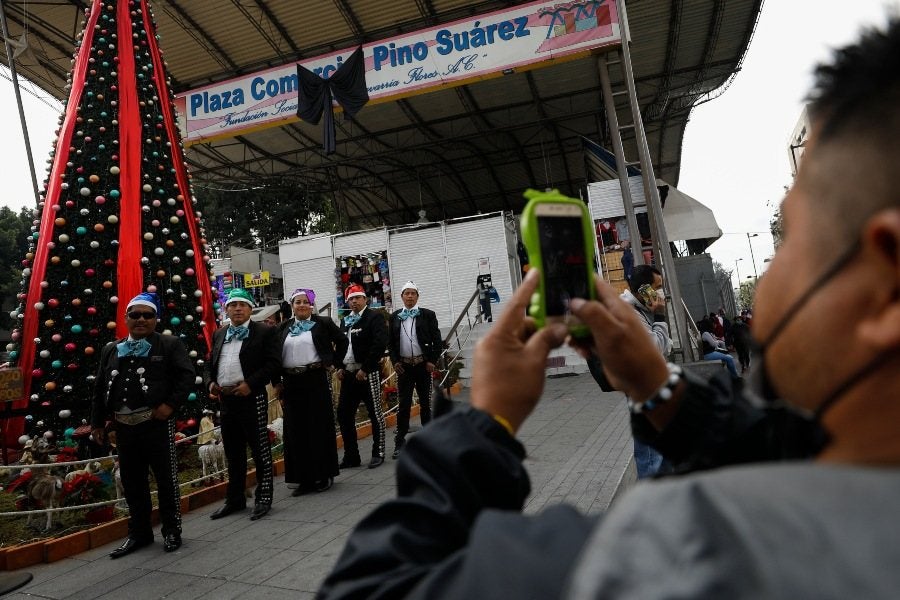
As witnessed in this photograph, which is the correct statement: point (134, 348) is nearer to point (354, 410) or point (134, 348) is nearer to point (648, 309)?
point (354, 410)

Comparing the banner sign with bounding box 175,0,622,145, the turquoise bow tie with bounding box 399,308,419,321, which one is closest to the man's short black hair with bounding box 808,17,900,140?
the turquoise bow tie with bounding box 399,308,419,321

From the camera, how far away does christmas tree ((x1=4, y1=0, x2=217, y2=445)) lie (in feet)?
18.8

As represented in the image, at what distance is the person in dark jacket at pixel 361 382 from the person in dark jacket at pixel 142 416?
2.03 m

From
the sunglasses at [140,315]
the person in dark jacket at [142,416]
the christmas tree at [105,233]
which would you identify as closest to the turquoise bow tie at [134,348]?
the person in dark jacket at [142,416]

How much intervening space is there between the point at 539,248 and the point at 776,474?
23.9 inches

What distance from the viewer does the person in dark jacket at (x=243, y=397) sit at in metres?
4.64

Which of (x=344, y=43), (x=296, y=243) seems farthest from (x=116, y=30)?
(x=296, y=243)

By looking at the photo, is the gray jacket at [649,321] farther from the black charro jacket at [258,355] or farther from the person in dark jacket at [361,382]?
the person in dark jacket at [361,382]

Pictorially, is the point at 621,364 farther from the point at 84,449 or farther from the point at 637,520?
the point at 84,449

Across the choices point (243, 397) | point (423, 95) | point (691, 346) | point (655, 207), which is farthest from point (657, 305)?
point (423, 95)

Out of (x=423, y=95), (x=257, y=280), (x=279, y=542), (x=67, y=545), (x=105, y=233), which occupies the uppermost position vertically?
(x=423, y=95)

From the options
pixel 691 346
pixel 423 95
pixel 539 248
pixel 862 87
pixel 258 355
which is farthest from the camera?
pixel 423 95

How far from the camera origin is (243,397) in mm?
4727

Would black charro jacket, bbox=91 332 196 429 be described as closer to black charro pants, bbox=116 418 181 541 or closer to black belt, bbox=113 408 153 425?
black belt, bbox=113 408 153 425
